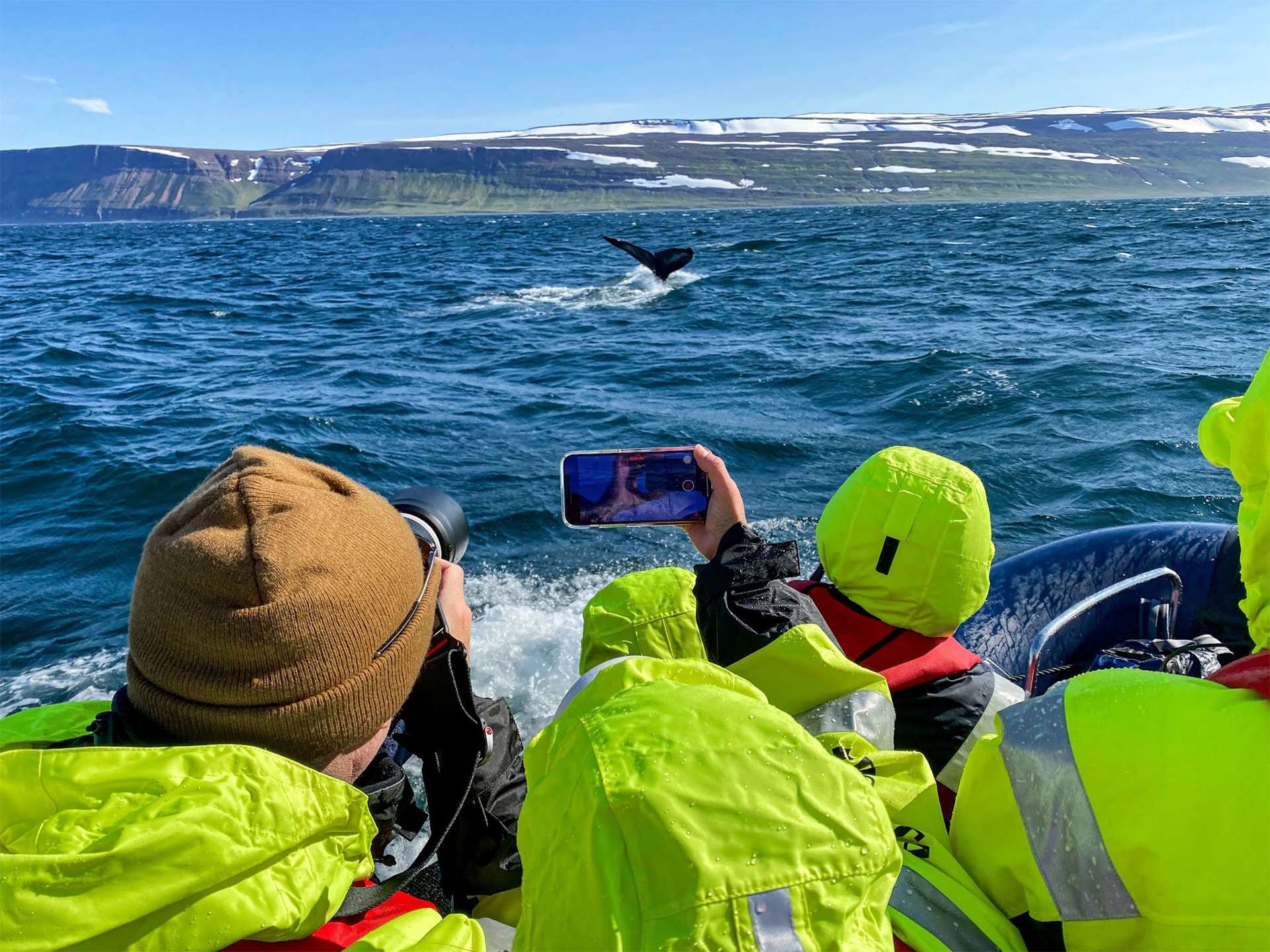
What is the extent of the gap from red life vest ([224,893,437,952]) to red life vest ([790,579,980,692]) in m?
1.15

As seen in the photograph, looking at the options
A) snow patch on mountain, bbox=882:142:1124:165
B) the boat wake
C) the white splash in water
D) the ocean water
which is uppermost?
snow patch on mountain, bbox=882:142:1124:165

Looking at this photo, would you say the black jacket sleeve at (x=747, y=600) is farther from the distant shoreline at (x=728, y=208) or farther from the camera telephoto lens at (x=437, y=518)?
the distant shoreline at (x=728, y=208)

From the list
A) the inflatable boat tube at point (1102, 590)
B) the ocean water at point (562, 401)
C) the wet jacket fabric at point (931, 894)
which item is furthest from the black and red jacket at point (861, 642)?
the ocean water at point (562, 401)

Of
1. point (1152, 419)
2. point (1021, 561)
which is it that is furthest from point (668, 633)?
point (1152, 419)

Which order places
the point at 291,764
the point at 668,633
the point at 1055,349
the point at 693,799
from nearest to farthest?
1. the point at 693,799
2. the point at 291,764
3. the point at 668,633
4. the point at 1055,349

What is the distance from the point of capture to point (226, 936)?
0.99m

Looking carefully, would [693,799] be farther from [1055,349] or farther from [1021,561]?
[1055,349]

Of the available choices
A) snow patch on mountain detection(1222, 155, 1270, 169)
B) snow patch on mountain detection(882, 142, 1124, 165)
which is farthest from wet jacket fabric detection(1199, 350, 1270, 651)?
snow patch on mountain detection(1222, 155, 1270, 169)

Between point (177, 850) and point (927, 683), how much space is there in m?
1.55

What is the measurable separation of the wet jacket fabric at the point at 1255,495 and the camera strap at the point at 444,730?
3.80 ft

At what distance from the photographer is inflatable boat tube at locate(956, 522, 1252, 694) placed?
357 cm

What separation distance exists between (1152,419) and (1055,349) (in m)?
4.11

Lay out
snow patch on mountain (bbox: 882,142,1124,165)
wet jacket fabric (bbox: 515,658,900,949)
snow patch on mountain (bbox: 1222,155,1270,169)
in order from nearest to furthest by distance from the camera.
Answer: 1. wet jacket fabric (bbox: 515,658,900,949)
2. snow patch on mountain (bbox: 1222,155,1270,169)
3. snow patch on mountain (bbox: 882,142,1124,165)

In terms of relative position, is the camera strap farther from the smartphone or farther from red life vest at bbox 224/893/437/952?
the smartphone
